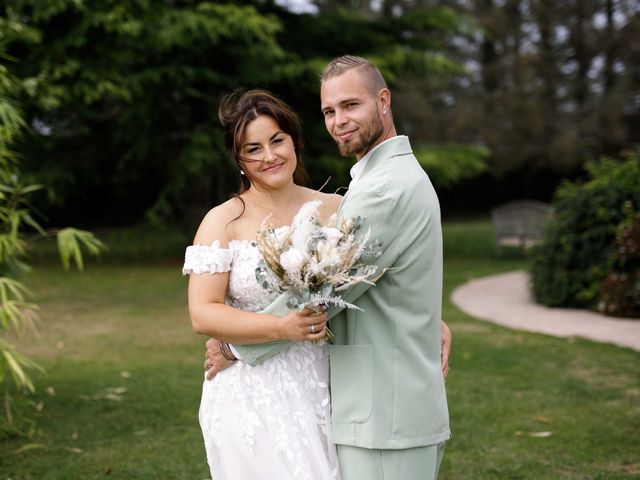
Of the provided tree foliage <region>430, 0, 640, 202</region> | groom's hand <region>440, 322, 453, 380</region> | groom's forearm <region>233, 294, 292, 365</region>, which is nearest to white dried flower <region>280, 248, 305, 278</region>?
groom's forearm <region>233, 294, 292, 365</region>

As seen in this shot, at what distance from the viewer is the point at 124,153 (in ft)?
61.8

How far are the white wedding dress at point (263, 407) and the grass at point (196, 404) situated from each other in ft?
8.08

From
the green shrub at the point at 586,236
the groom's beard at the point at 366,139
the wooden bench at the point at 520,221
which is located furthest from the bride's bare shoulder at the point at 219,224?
the wooden bench at the point at 520,221

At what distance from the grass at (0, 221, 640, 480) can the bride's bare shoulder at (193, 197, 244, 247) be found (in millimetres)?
2714

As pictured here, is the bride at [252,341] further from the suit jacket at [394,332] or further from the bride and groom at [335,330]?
the suit jacket at [394,332]

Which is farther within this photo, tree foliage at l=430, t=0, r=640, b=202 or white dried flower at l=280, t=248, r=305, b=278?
tree foliage at l=430, t=0, r=640, b=202

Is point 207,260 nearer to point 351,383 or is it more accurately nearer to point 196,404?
point 351,383

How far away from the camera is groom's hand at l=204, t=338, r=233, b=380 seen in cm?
268

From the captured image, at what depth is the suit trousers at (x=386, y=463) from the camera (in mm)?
2383

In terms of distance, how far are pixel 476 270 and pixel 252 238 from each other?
13.2 m

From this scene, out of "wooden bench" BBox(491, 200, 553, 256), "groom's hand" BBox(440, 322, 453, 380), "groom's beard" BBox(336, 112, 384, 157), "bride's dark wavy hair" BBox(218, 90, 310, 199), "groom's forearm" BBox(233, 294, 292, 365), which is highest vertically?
"bride's dark wavy hair" BBox(218, 90, 310, 199)

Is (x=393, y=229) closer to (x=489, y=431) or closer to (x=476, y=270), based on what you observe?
(x=489, y=431)

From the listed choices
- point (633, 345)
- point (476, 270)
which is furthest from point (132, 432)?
point (476, 270)

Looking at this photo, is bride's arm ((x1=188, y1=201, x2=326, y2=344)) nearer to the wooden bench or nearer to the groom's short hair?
the groom's short hair
